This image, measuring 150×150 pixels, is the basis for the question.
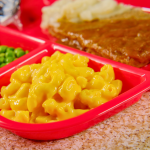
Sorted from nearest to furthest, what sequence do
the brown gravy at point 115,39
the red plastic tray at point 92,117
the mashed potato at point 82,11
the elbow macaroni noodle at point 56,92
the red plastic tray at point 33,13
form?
the red plastic tray at point 92,117, the elbow macaroni noodle at point 56,92, the brown gravy at point 115,39, the mashed potato at point 82,11, the red plastic tray at point 33,13

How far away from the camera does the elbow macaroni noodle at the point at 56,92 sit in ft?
3.80

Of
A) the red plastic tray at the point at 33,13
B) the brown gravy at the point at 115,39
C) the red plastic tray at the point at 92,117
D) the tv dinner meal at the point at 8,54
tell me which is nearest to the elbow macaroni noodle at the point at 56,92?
the red plastic tray at the point at 92,117

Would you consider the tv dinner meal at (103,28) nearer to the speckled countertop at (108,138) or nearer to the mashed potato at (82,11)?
the mashed potato at (82,11)

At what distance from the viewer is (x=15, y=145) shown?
3.76 feet

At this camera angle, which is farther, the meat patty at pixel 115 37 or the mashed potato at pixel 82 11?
the mashed potato at pixel 82 11

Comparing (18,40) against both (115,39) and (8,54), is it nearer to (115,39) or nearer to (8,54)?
(8,54)

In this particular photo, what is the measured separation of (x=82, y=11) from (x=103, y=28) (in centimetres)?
57

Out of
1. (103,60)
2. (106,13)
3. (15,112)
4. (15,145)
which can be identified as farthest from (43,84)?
(106,13)

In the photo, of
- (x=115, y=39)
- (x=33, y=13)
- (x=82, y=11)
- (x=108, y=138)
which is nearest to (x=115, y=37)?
(x=115, y=39)

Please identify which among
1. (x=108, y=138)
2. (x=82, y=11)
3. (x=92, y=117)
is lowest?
(x=108, y=138)

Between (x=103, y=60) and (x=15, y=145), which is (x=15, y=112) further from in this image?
(x=103, y=60)

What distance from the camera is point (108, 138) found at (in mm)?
1116

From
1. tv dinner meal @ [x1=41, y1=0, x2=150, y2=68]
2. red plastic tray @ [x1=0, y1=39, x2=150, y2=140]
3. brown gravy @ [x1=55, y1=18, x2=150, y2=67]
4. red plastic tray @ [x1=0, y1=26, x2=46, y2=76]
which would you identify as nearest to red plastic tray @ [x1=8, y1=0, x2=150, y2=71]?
tv dinner meal @ [x1=41, y1=0, x2=150, y2=68]

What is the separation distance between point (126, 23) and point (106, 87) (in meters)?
0.99
